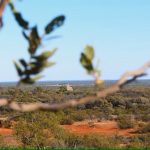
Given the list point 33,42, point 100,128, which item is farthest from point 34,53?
point 100,128

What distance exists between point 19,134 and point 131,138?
675cm

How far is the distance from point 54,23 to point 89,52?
20 centimetres

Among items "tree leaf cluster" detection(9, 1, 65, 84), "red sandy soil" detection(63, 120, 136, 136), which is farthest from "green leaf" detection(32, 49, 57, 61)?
"red sandy soil" detection(63, 120, 136, 136)

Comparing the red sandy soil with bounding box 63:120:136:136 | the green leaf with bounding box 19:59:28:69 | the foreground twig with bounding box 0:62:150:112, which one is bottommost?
the red sandy soil with bounding box 63:120:136:136

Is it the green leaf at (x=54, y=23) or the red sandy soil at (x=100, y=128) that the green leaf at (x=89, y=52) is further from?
the red sandy soil at (x=100, y=128)

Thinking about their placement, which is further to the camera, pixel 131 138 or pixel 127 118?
pixel 127 118

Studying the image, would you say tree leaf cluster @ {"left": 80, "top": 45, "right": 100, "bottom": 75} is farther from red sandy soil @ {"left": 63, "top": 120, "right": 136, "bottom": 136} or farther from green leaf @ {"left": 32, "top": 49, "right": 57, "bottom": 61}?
red sandy soil @ {"left": 63, "top": 120, "right": 136, "bottom": 136}

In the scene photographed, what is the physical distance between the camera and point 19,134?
891 inches

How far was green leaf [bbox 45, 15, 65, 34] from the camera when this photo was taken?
1748mm

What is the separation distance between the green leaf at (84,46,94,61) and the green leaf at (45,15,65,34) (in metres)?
0.16

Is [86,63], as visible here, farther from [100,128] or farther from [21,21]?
[100,128]

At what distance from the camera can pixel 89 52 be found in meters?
1.63

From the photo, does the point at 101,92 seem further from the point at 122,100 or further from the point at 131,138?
the point at 122,100

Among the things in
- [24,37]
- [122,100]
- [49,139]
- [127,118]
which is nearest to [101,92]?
[24,37]
